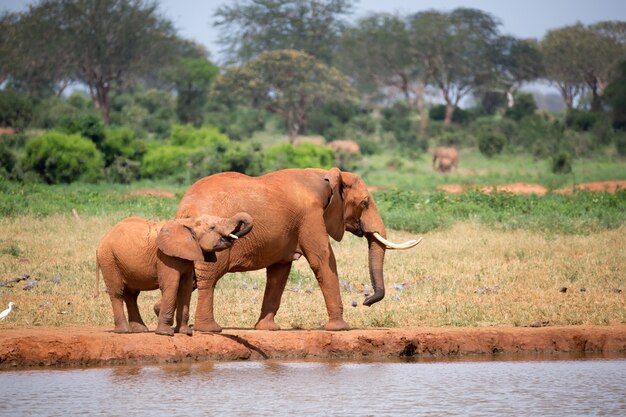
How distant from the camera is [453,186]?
29.0 meters

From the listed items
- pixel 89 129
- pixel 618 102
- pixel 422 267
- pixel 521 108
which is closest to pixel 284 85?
pixel 521 108

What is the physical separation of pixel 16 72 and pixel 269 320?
4319cm

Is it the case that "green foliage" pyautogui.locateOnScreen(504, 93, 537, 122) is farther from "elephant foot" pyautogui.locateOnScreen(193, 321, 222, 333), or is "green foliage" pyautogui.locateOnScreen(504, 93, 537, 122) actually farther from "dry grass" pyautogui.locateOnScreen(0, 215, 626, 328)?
"elephant foot" pyautogui.locateOnScreen(193, 321, 222, 333)

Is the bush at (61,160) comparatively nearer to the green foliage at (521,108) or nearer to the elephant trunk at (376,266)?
the elephant trunk at (376,266)

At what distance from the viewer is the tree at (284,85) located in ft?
157

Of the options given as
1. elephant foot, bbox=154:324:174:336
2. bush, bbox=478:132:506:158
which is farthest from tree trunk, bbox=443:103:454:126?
elephant foot, bbox=154:324:174:336

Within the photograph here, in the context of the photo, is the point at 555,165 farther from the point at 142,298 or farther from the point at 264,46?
the point at 264,46

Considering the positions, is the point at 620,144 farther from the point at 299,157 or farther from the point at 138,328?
A: the point at 138,328

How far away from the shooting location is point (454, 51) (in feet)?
186

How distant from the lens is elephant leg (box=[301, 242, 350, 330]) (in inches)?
453

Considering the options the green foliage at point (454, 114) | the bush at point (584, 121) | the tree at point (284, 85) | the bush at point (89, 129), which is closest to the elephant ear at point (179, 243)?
the bush at point (89, 129)

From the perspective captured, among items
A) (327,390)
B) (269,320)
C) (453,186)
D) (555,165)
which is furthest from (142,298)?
(555,165)

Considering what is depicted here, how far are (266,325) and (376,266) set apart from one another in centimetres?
120

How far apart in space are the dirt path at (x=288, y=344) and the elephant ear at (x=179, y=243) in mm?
715
